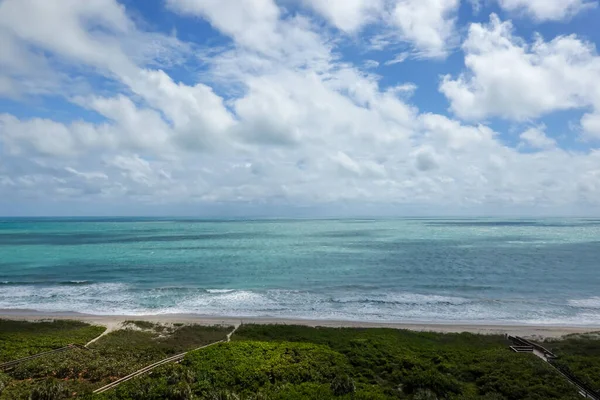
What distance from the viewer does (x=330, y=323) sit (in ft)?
106

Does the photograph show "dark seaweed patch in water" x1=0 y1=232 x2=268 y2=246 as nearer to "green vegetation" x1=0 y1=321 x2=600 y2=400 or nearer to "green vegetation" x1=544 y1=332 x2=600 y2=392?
"green vegetation" x1=0 y1=321 x2=600 y2=400

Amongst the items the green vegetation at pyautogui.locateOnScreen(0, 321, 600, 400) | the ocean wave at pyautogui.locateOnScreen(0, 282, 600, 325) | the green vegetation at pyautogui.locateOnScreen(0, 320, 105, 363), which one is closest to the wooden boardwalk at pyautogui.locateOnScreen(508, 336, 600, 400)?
the green vegetation at pyautogui.locateOnScreen(0, 321, 600, 400)

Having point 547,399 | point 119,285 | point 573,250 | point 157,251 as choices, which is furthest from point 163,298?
point 573,250

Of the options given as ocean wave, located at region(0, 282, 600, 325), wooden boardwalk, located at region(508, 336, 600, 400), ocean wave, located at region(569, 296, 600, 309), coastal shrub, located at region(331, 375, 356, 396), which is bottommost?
ocean wave, located at region(0, 282, 600, 325)

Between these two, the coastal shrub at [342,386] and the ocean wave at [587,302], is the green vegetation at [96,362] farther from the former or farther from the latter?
the ocean wave at [587,302]

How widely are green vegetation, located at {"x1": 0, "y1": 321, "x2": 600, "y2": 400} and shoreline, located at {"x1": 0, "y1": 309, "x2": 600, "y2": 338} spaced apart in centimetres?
349

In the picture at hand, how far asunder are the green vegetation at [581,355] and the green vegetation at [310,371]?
0.07 m

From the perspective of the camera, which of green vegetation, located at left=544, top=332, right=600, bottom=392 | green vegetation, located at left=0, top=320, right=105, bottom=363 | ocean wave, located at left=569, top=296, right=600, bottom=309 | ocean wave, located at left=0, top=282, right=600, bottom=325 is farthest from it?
ocean wave, located at left=569, top=296, right=600, bottom=309

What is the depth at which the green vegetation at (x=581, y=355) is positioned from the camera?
18953 mm

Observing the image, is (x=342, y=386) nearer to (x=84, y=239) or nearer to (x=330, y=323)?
(x=330, y=323)

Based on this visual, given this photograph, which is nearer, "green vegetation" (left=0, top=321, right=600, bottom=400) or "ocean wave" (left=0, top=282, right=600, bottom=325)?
"green vegetation" (left=0, top=321, right=600, bottom=400)

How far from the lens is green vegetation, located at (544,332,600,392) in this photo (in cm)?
1895

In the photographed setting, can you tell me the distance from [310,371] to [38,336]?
21497 mm

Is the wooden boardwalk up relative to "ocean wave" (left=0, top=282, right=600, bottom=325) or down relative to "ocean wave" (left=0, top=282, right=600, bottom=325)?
up
